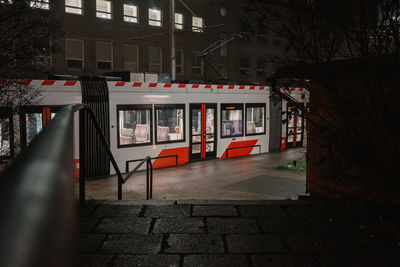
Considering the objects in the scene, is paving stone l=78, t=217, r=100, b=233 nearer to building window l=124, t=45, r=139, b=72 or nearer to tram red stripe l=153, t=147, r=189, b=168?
tram red stripe l=153, t=147, r=189, b=168

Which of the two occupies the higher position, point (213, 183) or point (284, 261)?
point (284, 261)

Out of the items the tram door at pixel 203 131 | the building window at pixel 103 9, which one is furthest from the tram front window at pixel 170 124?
the building window at pixel 103 9

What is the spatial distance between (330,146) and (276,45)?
3326cm

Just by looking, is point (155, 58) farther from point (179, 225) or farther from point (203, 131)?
point (179, 225)

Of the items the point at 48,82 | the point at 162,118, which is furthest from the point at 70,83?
the point at 162,118

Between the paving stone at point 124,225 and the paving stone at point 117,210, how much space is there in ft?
0.49

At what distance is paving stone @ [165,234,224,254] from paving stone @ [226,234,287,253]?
0.38 ft

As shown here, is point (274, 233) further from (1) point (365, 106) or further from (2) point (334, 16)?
(2) point (334, 16)

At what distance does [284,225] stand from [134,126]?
27.6ft

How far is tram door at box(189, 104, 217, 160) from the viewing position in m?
13.6

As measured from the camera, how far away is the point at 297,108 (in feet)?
16.0

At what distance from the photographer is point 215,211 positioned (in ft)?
14.5

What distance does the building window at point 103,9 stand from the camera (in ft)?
80.4

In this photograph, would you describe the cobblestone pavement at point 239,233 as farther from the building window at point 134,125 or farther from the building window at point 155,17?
the building window at point 155,17
